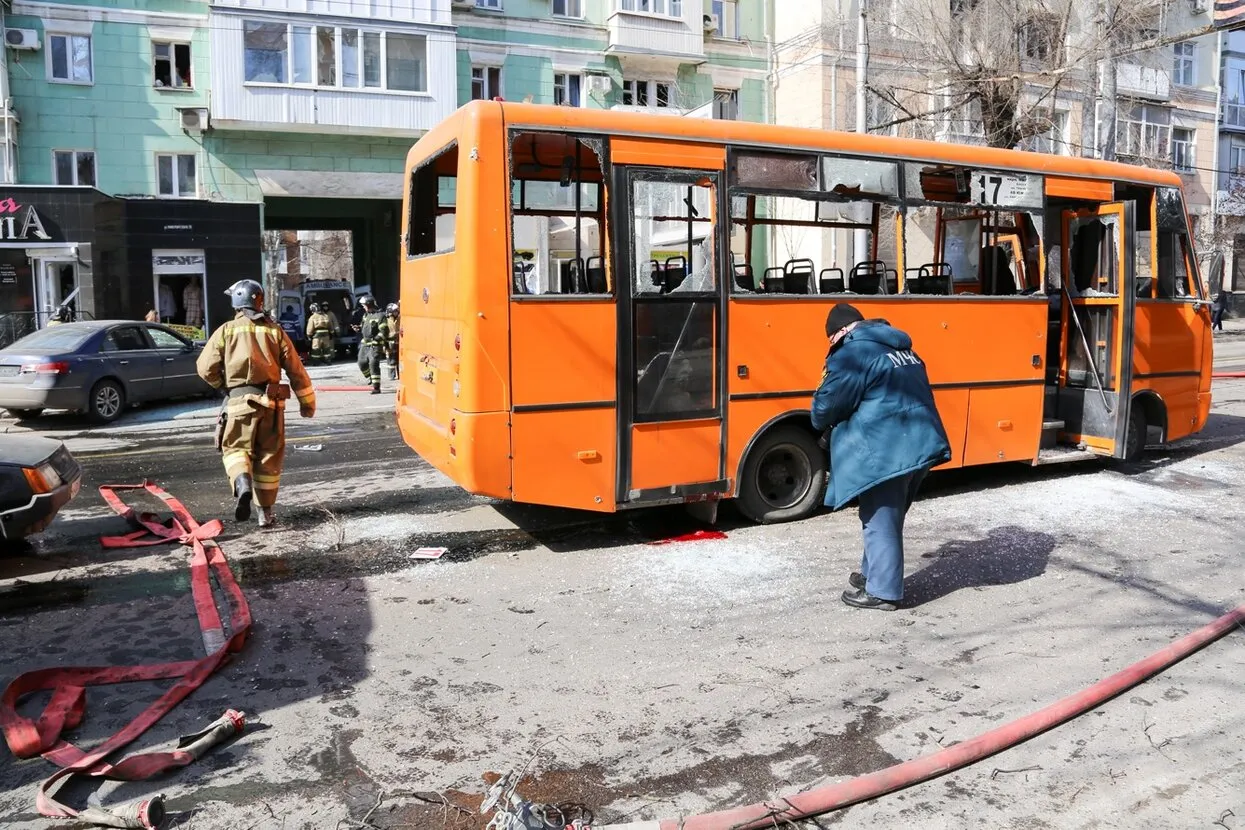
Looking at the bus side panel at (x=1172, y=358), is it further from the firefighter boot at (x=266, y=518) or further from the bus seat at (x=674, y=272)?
the firefighter boot at (x=266, y=518)

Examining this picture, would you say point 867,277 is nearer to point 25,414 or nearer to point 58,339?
point 58,339

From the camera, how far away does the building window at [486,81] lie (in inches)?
1093

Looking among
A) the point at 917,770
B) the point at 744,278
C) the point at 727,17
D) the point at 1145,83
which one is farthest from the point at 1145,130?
the point at 917,770

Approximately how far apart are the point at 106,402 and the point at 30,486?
8.84 m

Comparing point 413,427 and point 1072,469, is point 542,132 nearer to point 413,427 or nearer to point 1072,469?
point 413,427

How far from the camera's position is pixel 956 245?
930 cm

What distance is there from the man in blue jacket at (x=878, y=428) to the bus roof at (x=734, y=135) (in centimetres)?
213

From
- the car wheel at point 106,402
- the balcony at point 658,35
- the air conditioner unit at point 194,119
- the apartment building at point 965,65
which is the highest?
the balcony at point 658,35

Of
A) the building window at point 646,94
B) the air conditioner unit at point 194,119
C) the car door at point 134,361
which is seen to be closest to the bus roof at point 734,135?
the car door at point 134,361

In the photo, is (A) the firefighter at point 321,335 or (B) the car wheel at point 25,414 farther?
(A) the firefighter at point 321,335

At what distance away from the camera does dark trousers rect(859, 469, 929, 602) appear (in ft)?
18.2

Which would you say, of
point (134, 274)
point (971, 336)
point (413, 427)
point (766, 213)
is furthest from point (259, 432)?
point (134, 274)

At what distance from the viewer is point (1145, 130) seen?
37.8 metres

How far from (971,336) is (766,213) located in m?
2.07
